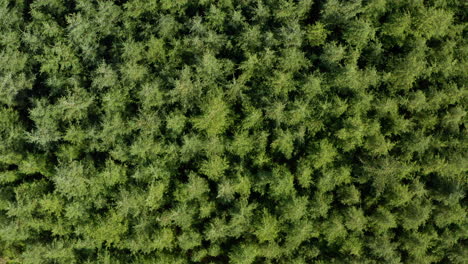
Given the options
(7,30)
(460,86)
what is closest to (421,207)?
(460,86)

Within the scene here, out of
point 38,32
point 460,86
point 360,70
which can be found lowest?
point 460,86

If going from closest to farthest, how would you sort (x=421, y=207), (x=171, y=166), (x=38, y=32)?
(x=421, y=207), (x=171, y=166), (x=38, y=32)

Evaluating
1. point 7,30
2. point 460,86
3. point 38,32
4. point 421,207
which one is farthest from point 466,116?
point 7,30

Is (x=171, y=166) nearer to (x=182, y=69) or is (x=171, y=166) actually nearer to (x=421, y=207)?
(x=182, y=69)

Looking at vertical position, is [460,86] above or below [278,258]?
above

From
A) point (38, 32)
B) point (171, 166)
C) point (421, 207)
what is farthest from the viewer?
point (38, 32)

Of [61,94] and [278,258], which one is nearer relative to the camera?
[278,258]
